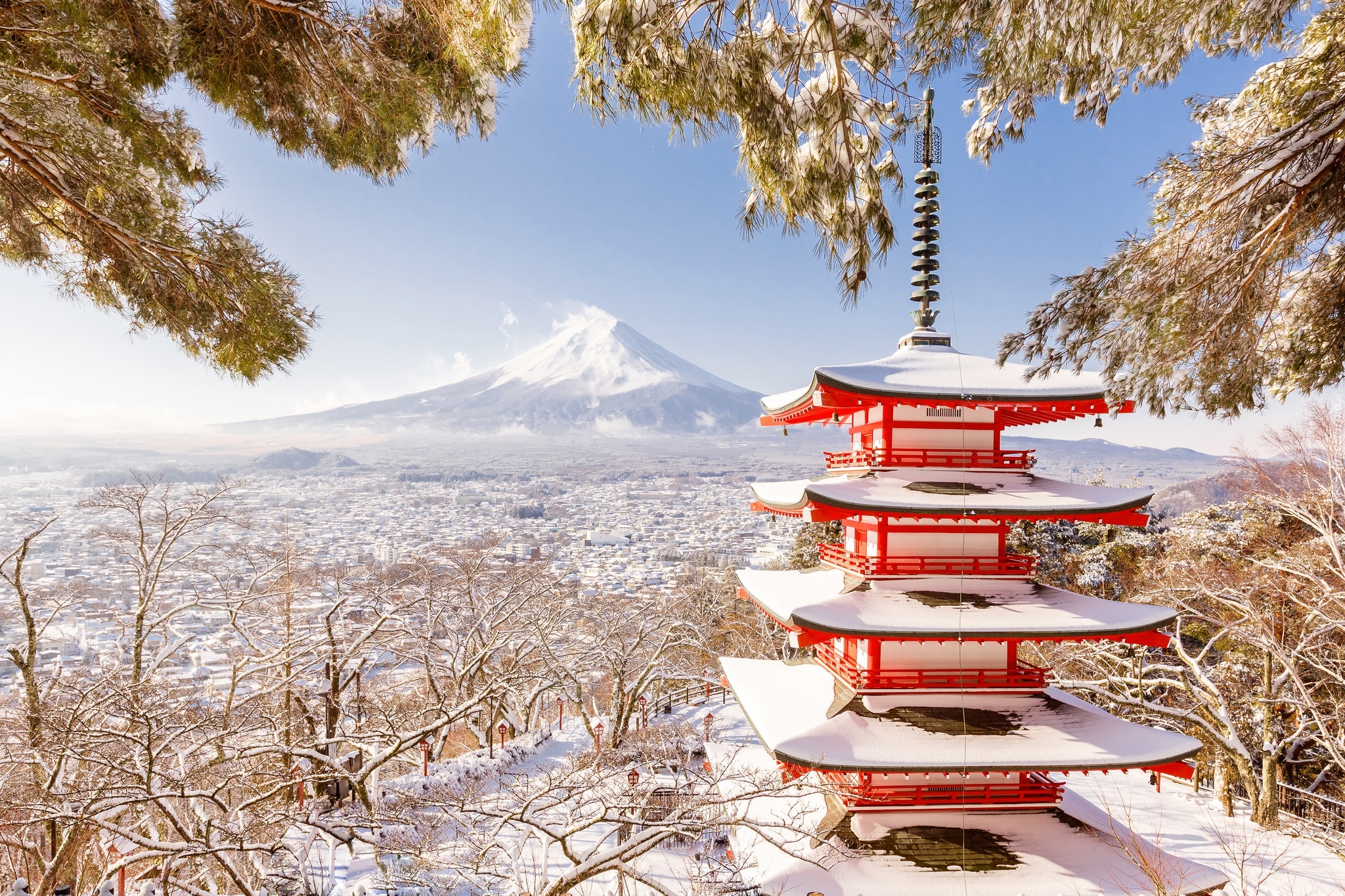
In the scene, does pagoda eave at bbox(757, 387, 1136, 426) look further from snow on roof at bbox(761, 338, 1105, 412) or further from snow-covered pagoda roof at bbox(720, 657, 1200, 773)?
snow-covered pagoda roof at bbox(720, 657, 1200, 773)

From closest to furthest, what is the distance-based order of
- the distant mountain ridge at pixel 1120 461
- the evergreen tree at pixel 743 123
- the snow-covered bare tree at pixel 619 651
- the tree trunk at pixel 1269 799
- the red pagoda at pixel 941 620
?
the evergreen tree at pixel 743 123
the red pagoda at pixel 941 620
the tree trunk at pixel 1269 799
the snow-covered bare tree at pixel 619 651
the distant mountain ridge at pixel 1120 461

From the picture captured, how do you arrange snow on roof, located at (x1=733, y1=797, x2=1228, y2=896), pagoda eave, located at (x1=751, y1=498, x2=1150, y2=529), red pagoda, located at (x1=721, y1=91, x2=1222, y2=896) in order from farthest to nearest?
pagoda eave, located at (x1=751, y1=498, x2=1150, y2=529), red pagoda, located at (x1=721, y1=91, x2=1222, y2=896), snow on roof, located at (x1=733, y1=797, x2=1228, y2=896)

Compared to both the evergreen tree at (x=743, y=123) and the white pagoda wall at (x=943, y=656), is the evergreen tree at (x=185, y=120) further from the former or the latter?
the white pagoda wall at (x=943, y=656)

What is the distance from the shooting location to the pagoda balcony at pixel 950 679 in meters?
5.60

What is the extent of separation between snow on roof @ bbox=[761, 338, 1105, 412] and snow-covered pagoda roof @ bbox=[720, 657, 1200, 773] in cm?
299

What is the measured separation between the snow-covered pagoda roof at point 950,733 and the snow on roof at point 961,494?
1.94 metres

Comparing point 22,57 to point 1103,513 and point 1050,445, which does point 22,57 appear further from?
point 1050,445

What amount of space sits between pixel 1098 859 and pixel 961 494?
3.39 meters

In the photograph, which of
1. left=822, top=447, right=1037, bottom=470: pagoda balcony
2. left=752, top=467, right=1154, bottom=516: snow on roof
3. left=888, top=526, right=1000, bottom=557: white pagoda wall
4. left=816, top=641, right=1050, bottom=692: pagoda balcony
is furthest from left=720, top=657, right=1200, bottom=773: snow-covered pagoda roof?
left=822, top=447, right=1037, bottom=470: pagoda balcony

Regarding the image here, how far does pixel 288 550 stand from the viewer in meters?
12.7

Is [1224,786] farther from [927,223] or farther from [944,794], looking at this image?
[927,223]

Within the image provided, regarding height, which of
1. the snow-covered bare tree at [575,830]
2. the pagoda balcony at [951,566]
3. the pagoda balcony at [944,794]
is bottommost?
the snow-covered bare tree at [575,830]

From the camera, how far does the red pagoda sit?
5.09m

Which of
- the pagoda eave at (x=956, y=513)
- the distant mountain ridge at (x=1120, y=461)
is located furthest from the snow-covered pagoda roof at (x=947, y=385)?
the distant mountain ridge at (x=1120, y=461)
